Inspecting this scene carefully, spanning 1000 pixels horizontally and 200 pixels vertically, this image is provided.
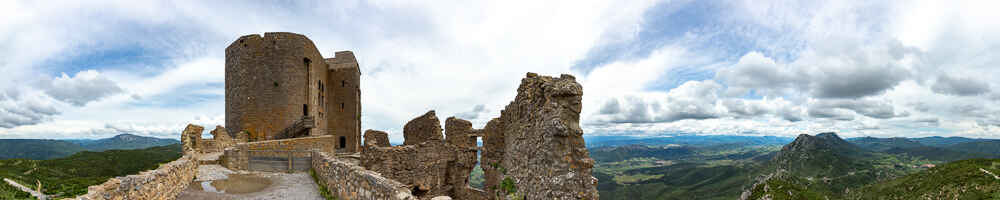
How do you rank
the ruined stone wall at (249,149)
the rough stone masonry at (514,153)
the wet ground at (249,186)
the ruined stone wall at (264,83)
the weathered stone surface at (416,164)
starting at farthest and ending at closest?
the ruined stone wall at (264,83)
the ruined stone wall at (249,149)
the weathered stone surface at (416,164)
the wet ground at (249,186)
the rough stone masonry at (514,153)

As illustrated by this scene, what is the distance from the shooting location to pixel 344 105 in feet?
123

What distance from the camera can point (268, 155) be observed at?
50.6ft

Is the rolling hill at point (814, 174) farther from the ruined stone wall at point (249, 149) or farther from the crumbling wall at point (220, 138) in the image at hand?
the crumbling wall at point (220, 138)

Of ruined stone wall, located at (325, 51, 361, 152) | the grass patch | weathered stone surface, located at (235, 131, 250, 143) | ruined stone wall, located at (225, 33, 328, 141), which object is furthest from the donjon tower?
the grass patch

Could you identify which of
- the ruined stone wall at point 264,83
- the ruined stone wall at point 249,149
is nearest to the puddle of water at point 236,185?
the ruined stone wall at point 249,149

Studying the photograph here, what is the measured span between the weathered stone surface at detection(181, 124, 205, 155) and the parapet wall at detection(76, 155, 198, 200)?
33.1ft

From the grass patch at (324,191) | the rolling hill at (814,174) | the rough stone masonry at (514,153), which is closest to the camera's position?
the rough stone masonry at (514,153)

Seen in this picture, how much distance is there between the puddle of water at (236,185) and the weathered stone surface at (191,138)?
8.04m

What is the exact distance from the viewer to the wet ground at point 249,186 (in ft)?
32.7

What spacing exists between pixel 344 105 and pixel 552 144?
33.5 m

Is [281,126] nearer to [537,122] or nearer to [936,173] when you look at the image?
[537,122]

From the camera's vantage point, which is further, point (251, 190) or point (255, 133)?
point (255, 133)

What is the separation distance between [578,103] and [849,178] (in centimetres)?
14926

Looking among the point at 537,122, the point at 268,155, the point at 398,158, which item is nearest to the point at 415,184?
the point at 398,158
